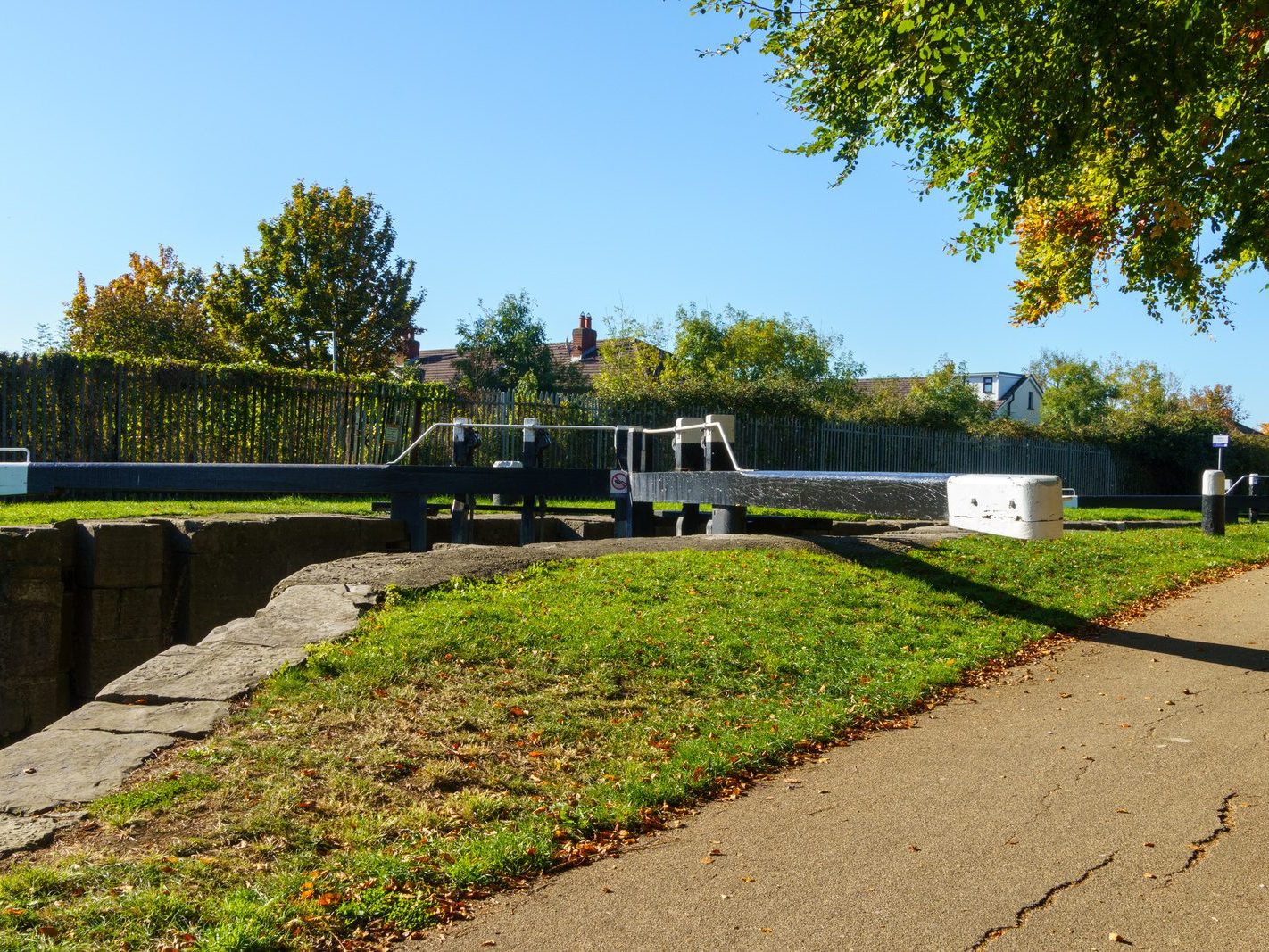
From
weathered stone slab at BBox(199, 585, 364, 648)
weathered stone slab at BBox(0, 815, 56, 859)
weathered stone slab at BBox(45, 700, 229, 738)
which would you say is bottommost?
weathered stone slab at BBox(0, 815, 56, 859)

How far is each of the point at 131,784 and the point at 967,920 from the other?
330 cm

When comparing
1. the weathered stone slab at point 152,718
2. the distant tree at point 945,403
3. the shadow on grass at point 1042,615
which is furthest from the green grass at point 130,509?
the distant tree at point 945,403

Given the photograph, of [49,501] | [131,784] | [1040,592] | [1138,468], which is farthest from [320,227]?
[131,784]

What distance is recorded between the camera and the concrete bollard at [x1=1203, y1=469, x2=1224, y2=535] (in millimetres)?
16469

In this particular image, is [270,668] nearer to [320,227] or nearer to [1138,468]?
[320,227]

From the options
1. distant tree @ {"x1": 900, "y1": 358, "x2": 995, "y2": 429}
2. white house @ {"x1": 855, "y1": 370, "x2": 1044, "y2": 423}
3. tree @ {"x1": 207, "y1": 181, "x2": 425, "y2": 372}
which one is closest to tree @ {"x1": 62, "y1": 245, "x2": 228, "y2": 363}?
tree @ {"x1": 207, "y1": 181, "x2": 425, "y2": 372}

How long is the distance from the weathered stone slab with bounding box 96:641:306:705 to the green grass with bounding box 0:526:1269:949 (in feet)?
0.71

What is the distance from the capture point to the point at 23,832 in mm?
4070

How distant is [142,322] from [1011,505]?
36495 mm

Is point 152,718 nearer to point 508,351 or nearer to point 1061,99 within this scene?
point 1061,99

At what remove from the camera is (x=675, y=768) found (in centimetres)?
524

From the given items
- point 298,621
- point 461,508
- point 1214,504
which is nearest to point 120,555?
point 298,621

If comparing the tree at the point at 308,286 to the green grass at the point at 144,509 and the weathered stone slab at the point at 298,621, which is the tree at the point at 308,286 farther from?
the weathered stone slab at the point at 298,621

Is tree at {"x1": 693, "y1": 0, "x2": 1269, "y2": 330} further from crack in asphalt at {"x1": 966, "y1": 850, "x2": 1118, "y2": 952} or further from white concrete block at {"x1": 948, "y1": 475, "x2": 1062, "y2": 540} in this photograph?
crack in asphalt at {"x1": 966, "y1": 850, "x2": 1118, "y2": 952}
